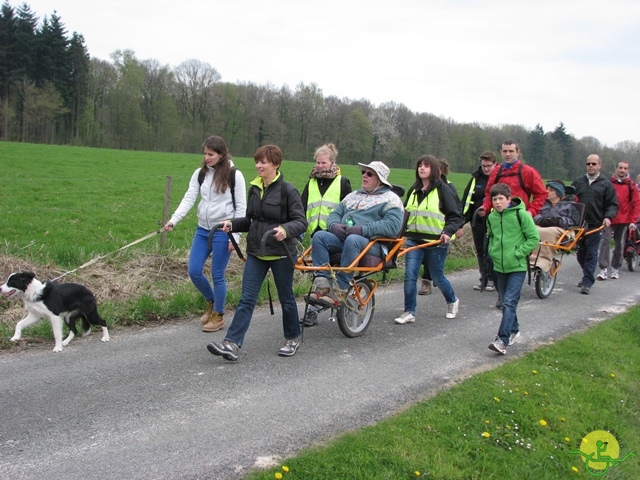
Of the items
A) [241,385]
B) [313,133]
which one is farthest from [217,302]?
[313,133]

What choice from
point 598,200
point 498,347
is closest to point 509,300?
point 498,347

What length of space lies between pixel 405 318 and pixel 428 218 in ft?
4.39

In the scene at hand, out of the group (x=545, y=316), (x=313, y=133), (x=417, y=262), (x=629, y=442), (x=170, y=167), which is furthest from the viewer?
(x=313, y=133)

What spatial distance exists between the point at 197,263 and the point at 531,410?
3723mm

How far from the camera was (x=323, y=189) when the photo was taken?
7043 mm

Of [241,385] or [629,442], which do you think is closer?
[629,442]

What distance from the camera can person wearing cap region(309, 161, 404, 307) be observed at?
6.10 metres

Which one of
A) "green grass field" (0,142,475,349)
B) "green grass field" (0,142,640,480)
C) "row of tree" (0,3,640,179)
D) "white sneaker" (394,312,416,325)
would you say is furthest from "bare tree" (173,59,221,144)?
"white sneaker" (394,312,416,325)

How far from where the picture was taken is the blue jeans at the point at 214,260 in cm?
641

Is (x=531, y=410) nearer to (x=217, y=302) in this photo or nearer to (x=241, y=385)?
(x=241, y=385)

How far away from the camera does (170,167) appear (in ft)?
119

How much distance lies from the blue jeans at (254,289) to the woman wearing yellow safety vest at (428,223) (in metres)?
2.13

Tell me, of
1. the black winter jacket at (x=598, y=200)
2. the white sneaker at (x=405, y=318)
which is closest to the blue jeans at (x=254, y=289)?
the white sneaker at (x=405, y=318)

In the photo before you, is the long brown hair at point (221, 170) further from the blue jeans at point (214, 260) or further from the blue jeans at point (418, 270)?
the blue jeans at point (418, 270)
